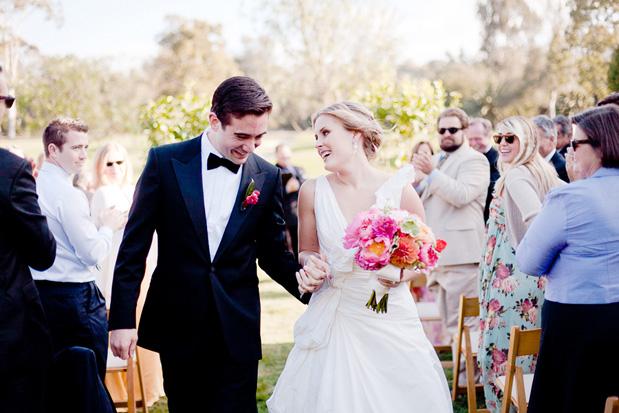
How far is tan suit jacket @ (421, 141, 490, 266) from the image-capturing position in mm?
6207

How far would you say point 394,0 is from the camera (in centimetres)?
3472

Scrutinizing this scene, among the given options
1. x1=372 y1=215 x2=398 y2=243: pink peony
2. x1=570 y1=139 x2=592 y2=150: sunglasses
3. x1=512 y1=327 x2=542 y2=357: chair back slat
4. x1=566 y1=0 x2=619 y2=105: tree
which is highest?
x1=566 y1=0 x2=619 y2=105: tree

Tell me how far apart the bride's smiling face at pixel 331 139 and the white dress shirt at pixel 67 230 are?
1588mm

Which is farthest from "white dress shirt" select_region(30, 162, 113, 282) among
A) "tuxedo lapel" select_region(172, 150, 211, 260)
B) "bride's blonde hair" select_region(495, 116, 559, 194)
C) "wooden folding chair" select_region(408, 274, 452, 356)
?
"wooden folding chair" select_region(408, 274, 452, 356)

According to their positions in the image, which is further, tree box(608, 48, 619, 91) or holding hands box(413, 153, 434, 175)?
tree box(608, 48, 619, 91)

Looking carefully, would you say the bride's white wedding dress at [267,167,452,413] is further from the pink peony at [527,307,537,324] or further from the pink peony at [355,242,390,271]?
the pink peony at [527,307,537,324]

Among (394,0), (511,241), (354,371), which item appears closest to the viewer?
Answer: (354,371)

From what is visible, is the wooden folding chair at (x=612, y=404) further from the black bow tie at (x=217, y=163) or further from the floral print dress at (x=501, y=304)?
the black bow tie at (x=217, y=163)

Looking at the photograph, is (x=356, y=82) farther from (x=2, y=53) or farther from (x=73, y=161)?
(x=73, y=161)

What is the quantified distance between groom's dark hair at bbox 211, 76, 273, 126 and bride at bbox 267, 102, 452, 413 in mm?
487

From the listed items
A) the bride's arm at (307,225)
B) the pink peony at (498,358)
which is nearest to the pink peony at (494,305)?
the pink peony at (498,358)

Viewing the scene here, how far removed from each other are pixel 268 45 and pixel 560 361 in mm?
34502

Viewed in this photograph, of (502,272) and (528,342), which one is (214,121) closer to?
(528,342)

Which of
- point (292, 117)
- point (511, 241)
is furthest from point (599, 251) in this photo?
point (292, 117)
